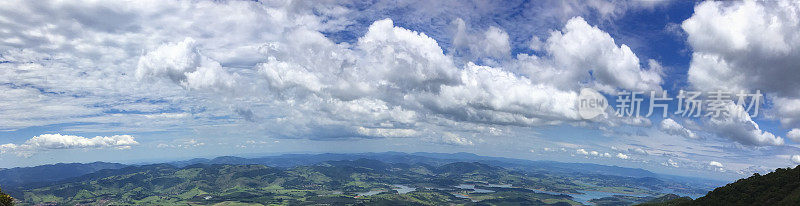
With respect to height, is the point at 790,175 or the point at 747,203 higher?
the point at 790,175

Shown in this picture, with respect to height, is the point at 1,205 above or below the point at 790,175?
below

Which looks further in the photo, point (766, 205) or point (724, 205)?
point (724, 205)

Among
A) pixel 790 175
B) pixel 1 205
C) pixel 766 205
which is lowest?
pixel 1 205

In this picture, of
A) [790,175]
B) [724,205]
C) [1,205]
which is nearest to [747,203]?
[724,205]

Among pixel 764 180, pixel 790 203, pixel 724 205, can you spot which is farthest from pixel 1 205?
pixel 764 180

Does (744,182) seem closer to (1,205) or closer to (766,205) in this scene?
(766,205)

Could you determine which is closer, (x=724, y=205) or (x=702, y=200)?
(x=724, y=205)

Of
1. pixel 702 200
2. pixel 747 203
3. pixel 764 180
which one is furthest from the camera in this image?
pixel 702 200

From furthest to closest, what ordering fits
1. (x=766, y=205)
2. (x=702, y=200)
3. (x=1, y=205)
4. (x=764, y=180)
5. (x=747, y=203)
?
(x=702, y=200) → (x=764, y=180) → (x=747, y=203) → (x=766, y=205) → (x=1, y=205)

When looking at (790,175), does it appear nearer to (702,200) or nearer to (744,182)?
(744,182)
